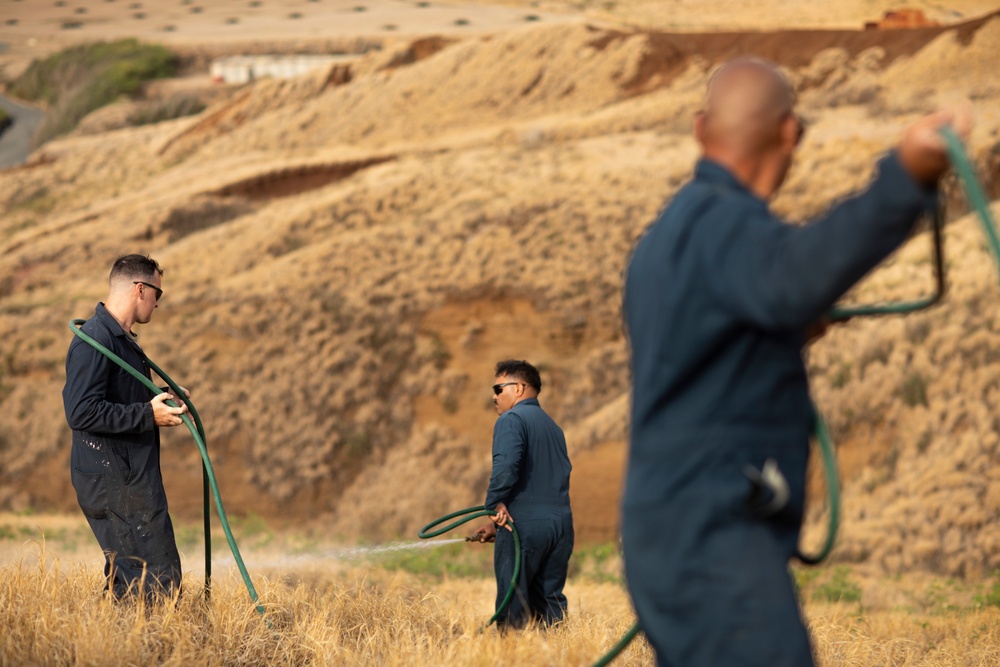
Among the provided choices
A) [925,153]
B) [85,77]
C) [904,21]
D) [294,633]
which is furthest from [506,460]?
[85,77]

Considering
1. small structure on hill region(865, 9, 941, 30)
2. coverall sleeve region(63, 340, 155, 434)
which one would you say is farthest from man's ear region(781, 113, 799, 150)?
small structure on hill region(865, 9, 941, 30)

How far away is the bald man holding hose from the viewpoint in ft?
6.50

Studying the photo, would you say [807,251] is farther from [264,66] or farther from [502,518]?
[264,66]

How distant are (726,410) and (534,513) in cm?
399

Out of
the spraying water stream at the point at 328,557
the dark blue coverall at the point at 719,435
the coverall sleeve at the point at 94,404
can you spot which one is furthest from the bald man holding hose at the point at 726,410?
the spraying water stream at the point at 328,557

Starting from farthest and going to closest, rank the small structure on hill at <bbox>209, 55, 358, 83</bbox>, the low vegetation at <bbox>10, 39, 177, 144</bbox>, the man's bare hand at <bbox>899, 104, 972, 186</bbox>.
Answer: the low vegetation at <bbox>10, 39, 177, 144</bbox>, the small structure on hill at <bbox>209, 55, 358, 83</bbox>, the man's bare hand at <bbox>899, 104, 972, 186</bbox>

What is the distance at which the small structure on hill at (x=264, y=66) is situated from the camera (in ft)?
174

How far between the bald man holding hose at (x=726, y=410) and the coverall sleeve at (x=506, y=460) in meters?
3.51

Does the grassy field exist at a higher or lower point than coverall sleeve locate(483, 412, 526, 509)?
lower

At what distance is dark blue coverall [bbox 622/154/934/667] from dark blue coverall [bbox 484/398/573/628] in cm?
366

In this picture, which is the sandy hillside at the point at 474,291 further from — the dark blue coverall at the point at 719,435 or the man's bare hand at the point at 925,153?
the man's bare hand at the point at 925,153

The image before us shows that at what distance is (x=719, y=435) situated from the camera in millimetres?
2047

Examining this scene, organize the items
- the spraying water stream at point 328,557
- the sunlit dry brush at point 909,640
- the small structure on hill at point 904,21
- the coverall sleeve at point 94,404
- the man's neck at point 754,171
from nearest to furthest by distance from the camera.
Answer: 1. the man's neck at point 754,171
2. the coverall sleeve at point 94,404
3. the sunlit dry brush at point 909,640
4. the spraying water stream at point 328,557
5. the small structure on hill at point 904,21

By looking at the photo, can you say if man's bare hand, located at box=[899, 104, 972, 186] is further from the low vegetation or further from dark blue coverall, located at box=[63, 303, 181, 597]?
the low vegetation
